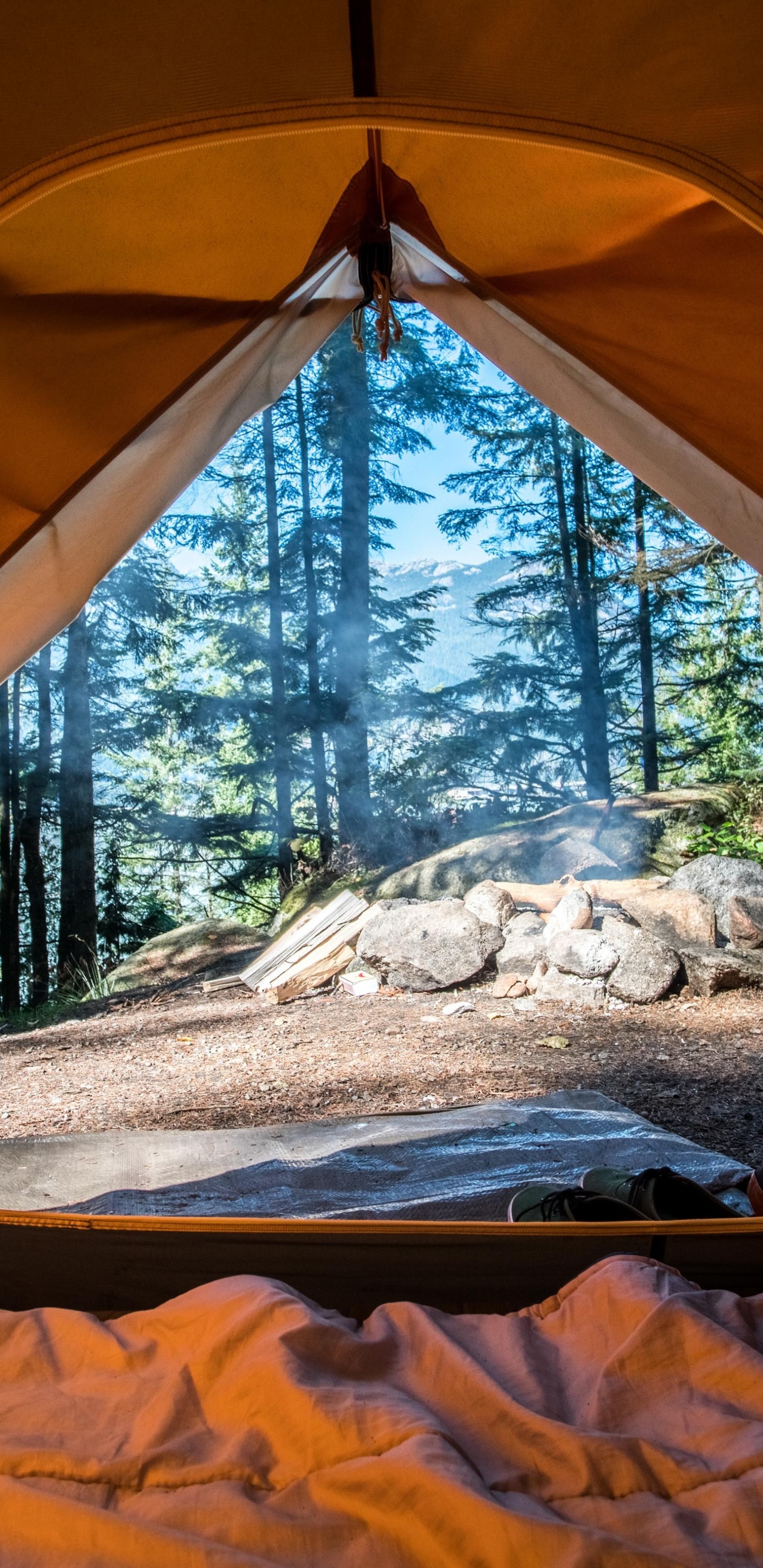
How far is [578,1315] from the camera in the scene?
90 cm

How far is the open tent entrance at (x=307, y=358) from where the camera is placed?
1728 millimetres

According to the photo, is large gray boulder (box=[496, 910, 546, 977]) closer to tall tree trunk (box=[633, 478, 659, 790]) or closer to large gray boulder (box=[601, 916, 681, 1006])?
large gray boulder (box=[601, 916, 681, 1006])

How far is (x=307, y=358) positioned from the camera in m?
2.04

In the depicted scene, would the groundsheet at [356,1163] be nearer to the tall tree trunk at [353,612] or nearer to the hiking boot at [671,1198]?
the hiking boot at [671,1198]

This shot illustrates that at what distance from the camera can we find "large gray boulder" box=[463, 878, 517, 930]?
4.65m

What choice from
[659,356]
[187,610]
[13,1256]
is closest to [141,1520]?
[13,1256]

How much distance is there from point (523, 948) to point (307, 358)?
302 centimetres

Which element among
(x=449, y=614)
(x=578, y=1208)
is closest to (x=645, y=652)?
(x=449, y=614)

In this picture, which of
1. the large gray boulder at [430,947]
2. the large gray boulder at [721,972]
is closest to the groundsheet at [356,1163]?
the large gray boulder at [721,972]

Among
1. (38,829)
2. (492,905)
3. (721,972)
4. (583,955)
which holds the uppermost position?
(38,829)

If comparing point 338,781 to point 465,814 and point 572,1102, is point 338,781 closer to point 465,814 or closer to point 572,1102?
point 465,814

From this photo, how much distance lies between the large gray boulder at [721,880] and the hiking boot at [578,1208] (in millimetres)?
3282

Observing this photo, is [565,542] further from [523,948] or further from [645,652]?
[523,948]

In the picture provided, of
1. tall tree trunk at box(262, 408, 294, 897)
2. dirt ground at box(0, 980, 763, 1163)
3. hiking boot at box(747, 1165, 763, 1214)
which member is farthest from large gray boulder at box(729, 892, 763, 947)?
hiking boot at box(747, 1165, 763, 1214)
